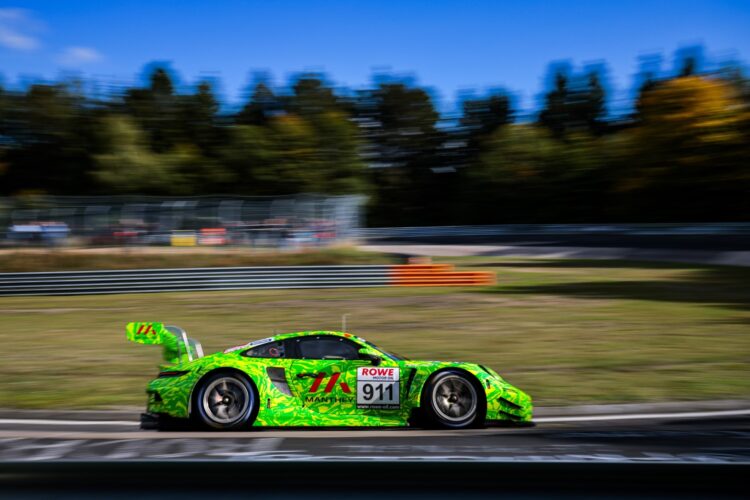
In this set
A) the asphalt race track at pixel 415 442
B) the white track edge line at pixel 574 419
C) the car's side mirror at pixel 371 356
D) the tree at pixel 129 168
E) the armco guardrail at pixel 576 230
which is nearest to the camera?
the asphalt race track at pixel 415 442

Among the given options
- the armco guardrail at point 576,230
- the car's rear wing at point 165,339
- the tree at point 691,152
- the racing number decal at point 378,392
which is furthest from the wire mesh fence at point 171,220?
the tree at point 691,152

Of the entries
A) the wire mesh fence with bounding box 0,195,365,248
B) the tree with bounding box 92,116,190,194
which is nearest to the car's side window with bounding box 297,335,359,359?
the wire mesh fence with bounding box 0,195,365,248

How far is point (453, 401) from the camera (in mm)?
7449

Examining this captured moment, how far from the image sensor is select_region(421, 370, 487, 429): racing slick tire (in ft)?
24.2

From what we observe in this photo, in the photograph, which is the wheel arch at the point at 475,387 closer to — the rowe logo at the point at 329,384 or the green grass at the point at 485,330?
the rowe logo at the point at 329,384

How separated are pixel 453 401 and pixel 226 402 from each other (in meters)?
2.17

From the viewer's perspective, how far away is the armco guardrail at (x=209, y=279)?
21781 millimetres

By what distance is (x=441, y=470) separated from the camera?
423 cm

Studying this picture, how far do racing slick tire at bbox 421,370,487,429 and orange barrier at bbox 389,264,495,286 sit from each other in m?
14.6

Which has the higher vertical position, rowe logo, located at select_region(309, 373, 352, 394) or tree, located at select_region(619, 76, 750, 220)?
tree, located at select_region(619, 76, 750, 220)

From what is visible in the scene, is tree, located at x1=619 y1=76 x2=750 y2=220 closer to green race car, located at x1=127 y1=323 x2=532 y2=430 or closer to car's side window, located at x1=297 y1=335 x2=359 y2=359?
green race car, located at x1=127 y1=323 x2=532 y2=430

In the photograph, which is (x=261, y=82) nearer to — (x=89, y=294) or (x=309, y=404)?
(x=89, y=294)

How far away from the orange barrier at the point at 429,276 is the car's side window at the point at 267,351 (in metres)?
14.6

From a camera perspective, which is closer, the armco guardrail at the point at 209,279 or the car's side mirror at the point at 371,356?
the car's side mirror at the point at 371,356
